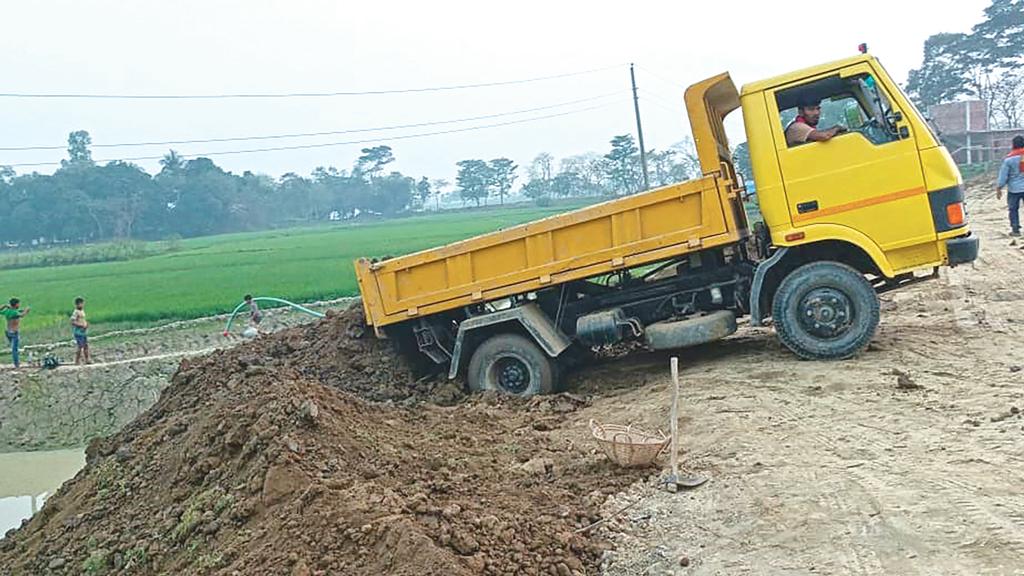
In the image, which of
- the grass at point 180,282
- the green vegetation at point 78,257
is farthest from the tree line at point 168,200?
the grass at point 180,282

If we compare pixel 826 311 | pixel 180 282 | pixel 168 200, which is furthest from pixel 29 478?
pixel 168 200

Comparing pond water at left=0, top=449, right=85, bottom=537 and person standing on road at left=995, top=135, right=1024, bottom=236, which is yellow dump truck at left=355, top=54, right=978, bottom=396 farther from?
pond water at left=0, top=449, right=85, bottom=537

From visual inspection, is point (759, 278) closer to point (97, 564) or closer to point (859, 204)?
point (859, 204)

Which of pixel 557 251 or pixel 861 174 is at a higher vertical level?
pixel 861 174

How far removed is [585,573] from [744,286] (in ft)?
13.9

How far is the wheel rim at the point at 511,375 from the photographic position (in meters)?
8.20

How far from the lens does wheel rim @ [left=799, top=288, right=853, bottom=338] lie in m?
7.21

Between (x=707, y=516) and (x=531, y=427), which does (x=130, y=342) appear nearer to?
(x=531, y=427)

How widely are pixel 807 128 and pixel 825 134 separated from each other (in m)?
0.17

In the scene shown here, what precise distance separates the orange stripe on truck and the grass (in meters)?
15.6

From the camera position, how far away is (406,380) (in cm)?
881

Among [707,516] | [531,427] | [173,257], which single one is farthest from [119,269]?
[707,516]

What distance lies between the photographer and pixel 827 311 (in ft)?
23.7

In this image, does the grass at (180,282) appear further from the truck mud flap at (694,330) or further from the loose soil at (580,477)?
the truck mud flap at (694,330)
